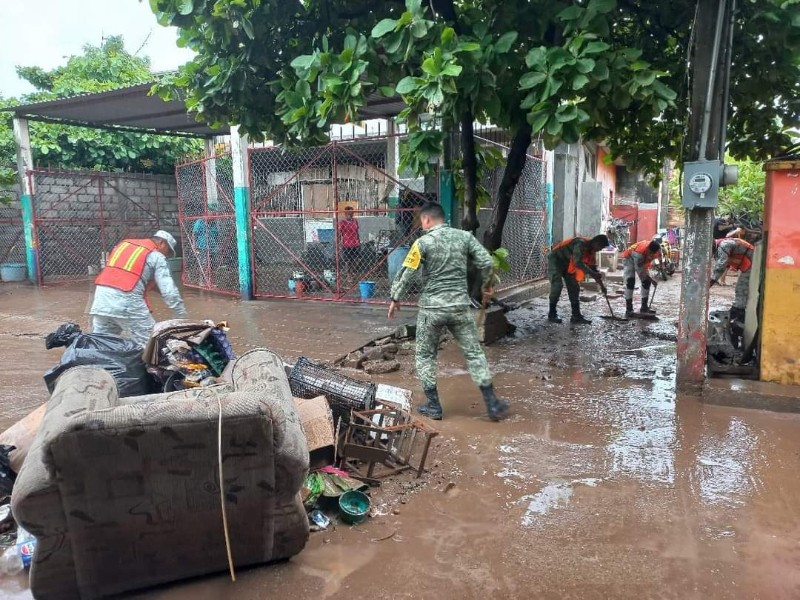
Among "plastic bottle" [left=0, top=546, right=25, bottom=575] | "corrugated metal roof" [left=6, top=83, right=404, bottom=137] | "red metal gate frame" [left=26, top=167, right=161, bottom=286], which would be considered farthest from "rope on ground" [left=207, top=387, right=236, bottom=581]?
"red metal gate frame" [left=26, top=167, right=161, bottom=286]

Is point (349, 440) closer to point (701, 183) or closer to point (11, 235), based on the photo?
point (701, 183)

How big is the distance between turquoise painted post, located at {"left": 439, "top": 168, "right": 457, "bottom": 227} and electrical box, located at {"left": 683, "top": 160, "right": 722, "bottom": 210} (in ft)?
13.0

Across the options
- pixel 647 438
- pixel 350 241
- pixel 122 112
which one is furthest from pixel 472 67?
pixel 122 112

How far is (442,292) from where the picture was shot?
466 centimetres

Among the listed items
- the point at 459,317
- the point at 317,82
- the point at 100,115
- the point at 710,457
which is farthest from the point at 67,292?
the point at 710,457

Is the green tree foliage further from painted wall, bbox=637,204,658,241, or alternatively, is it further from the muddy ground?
painted wall, bbox=637,204,658,241

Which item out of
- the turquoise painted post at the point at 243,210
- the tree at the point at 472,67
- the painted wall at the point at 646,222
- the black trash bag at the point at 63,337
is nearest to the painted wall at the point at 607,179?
the painted wall at the point at 646,222

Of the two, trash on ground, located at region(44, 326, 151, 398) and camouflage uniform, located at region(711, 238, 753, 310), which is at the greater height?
camouflage uniform, located at region(711, 238, 753, 310)

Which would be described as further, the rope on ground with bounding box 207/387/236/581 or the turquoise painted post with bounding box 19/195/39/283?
the turquoise painted post with bounding box 19/195/39/283

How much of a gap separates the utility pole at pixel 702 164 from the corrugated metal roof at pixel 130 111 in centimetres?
530

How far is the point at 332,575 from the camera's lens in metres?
2.73

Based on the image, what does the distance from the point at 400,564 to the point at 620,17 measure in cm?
626

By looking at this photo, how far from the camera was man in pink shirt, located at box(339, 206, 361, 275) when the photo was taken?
438 inches

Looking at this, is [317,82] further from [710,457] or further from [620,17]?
[710,457]
